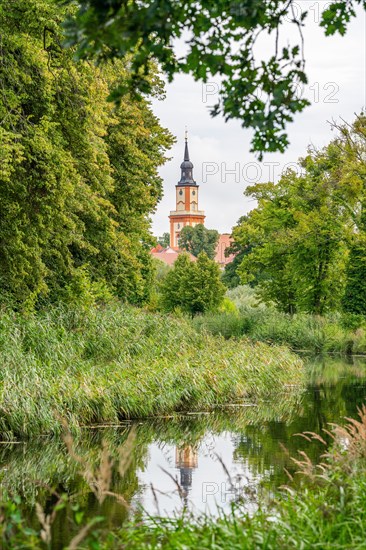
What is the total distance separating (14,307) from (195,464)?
8.19 meters

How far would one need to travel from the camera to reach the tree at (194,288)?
5609 cm

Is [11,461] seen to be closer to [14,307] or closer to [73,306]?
[14,307]

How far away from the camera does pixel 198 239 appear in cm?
13838

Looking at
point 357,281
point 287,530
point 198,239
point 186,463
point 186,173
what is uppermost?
point 186,173

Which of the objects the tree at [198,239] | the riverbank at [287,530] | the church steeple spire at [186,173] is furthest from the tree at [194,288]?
the church steeple spire at [186,173]

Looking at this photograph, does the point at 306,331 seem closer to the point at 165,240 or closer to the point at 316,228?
the point at 316,228

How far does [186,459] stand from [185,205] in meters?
170

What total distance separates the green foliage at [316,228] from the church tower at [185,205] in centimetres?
12907

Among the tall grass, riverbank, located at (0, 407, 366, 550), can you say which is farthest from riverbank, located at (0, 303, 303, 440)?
the tall grass

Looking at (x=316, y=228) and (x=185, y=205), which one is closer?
(x=316, y=228)

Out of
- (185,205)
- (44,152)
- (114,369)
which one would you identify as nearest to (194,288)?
(114,369)

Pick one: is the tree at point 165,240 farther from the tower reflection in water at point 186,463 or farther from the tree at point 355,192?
the tower reflection in water at point 186,463

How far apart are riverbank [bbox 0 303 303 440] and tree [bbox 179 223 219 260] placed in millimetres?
111396

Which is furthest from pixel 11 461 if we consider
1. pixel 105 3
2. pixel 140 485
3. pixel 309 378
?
pixel 309 378
